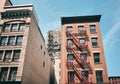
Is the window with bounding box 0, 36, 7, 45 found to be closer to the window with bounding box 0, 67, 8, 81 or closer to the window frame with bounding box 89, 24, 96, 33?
the window with bounding box 0, 67, 8, 81

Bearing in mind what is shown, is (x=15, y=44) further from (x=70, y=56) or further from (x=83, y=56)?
(x=83, y=56)

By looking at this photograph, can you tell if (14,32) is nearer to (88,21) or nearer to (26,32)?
(26,32)

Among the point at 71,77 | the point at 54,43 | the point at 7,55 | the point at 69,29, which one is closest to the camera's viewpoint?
the point at 7,55

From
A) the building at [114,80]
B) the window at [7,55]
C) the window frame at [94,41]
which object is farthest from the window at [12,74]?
the building at [114,80]

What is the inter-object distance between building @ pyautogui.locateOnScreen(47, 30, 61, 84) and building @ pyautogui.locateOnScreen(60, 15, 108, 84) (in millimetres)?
24150

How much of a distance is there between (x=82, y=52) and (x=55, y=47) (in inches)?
1326

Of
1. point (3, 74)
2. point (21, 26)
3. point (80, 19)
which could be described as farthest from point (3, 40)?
point (80, 19)

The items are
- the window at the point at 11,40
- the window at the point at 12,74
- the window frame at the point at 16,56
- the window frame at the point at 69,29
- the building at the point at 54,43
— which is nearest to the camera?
the window at the point at 12,74

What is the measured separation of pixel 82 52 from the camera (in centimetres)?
2708

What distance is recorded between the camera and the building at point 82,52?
2498cm

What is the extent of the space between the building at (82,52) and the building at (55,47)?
24.1 meters

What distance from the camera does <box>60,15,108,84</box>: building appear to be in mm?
24984

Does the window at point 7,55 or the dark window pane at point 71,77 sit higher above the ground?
the window at point 7,55

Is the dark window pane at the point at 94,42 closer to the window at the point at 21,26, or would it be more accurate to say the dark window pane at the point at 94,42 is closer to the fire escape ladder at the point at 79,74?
the fire escape ladder at the point at 79,74
